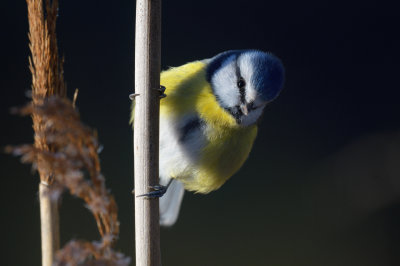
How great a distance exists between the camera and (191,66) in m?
0.97

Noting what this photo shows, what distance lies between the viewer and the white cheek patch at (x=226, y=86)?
866mm

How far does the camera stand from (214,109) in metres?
0.86

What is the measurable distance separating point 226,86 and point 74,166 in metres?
0.64

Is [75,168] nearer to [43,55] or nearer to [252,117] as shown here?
[43,55]

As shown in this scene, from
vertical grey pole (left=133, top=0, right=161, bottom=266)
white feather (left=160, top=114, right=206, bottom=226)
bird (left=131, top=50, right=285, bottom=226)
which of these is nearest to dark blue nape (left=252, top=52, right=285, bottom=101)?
bird (left=131, top=50, right=285, bottom=226)

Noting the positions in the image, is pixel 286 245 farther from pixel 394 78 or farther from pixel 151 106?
pixel 151 106

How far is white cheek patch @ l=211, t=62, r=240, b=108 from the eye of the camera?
0.87m

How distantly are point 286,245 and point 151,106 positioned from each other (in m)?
1.40

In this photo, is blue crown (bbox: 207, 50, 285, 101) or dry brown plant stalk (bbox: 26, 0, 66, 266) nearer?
dry brown plant stalk (bbox: 26, 0, 66, 266)

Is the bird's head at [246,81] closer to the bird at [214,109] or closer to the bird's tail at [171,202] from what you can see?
Answer: the bird at [214,109]

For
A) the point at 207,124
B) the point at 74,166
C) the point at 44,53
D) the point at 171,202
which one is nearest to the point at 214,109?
the point at 207,124

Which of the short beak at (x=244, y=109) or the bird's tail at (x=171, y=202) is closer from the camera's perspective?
the short beak at (x=244, y=109)

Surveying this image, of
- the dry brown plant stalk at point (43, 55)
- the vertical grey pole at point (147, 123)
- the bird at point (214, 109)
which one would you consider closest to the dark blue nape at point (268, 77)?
the bird at point (214, 109)

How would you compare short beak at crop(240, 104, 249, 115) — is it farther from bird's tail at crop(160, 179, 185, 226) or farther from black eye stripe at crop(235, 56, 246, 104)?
bird's tail at crop(160, 179, 185, 226)
